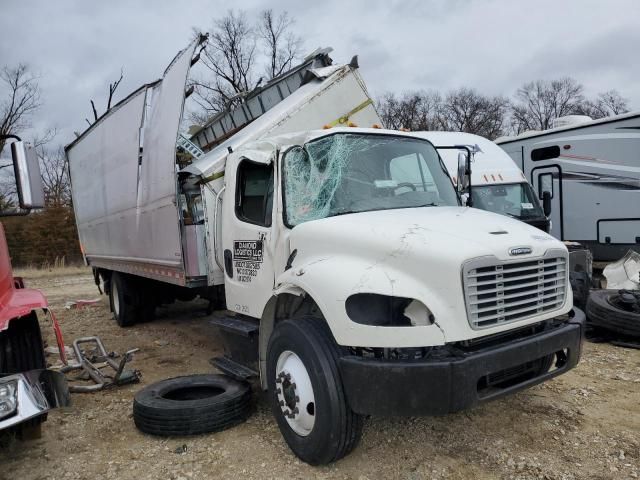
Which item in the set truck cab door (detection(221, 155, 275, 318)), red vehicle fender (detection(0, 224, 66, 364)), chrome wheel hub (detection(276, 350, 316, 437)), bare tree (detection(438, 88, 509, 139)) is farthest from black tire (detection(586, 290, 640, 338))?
bare tree (detection(438, 88, 509, 139))

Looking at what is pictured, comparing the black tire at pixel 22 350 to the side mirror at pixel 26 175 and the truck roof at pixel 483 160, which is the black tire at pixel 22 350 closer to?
the side mirror at pixel 26 175

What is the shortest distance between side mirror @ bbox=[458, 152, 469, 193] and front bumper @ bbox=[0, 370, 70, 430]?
3584mm

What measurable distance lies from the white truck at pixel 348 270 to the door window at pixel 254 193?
14 millimetres

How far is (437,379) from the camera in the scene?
293 centimetres

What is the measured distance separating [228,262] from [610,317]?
4.59 m

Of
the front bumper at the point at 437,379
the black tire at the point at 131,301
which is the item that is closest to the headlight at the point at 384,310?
the front bumper at the point at 437,379

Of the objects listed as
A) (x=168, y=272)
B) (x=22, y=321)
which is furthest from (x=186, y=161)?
(x=22, y=321)

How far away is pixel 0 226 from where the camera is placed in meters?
4.30

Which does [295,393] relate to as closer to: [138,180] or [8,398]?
[8,398]

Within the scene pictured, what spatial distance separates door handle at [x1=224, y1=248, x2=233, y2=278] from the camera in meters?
4.92

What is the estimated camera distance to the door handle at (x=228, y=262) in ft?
16.1

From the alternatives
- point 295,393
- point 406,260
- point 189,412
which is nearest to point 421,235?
point 406,260

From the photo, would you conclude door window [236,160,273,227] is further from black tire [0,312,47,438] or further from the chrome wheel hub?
black tire [0,312,47,438]

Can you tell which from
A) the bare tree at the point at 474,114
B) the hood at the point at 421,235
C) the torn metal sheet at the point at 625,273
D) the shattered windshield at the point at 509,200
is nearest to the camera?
the hood at the point at 421,235
